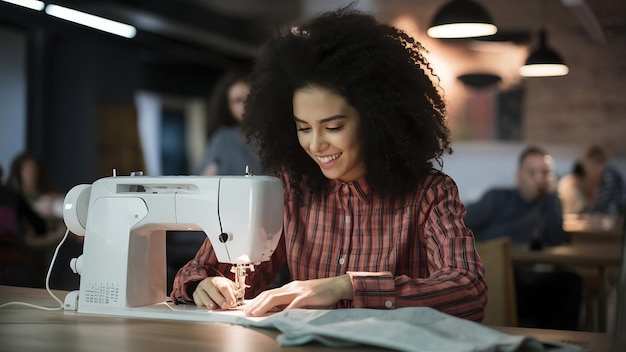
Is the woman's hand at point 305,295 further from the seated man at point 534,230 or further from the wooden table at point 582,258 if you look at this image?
the seated man at point 534,230

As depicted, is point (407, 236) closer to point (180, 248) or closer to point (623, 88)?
point (180, 248)

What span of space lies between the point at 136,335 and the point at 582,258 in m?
2.99

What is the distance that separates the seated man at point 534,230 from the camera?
15.6 ft

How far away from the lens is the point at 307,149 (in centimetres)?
197

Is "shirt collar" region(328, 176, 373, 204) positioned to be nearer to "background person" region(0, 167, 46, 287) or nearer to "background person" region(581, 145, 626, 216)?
"background person" region(0, 167, 46, 287)

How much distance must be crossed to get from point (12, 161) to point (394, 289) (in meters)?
4.79

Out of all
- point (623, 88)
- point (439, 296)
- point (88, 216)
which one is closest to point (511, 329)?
point (439, 296)

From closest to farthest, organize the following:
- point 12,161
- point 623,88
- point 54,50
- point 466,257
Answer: point 466,257, point 12,161, point 54,50, point 623,88

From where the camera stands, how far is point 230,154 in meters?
4.76

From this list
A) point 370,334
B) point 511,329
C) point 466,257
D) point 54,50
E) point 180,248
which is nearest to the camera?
point 370,334

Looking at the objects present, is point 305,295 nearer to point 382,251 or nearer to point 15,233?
point 382,251

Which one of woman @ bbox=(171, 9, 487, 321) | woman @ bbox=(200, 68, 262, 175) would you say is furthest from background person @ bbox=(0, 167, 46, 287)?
woman @ bbox=(171, 9, 487, 321)

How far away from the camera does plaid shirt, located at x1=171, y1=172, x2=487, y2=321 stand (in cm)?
174

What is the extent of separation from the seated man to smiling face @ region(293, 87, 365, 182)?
8.83ft
